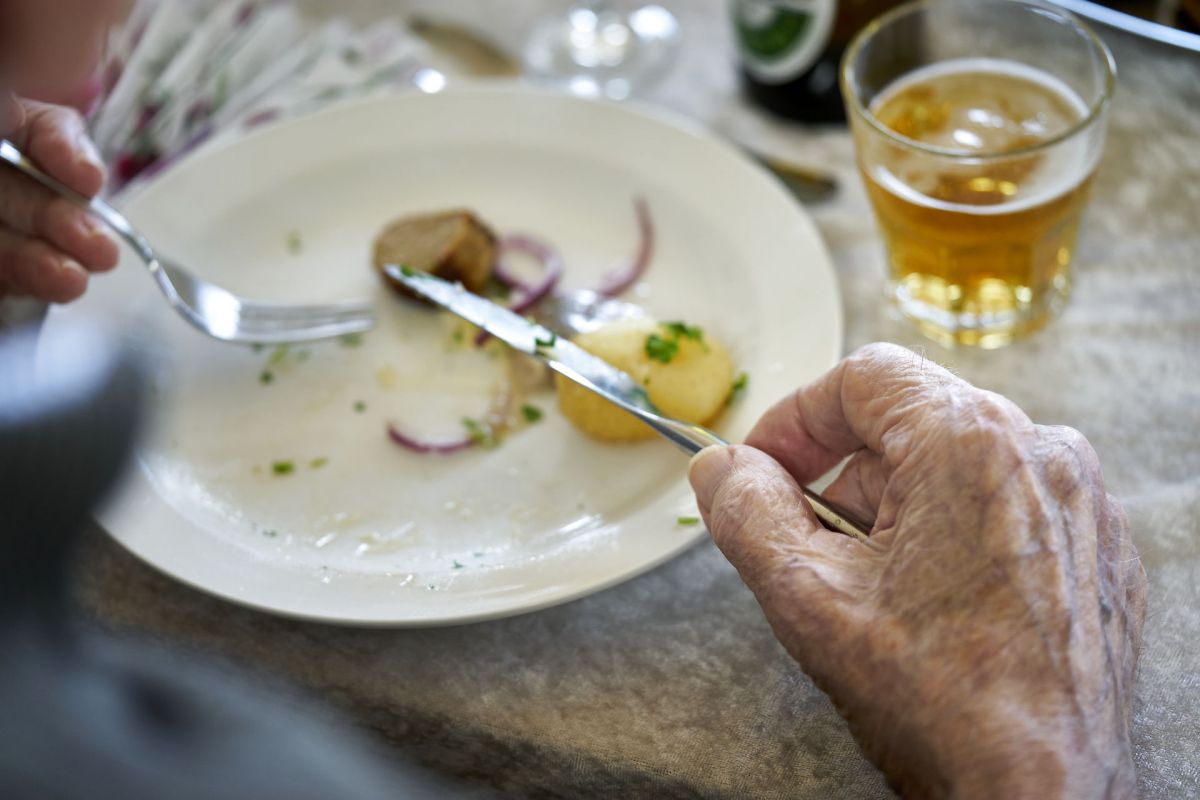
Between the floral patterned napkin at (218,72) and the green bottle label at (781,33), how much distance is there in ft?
1.88

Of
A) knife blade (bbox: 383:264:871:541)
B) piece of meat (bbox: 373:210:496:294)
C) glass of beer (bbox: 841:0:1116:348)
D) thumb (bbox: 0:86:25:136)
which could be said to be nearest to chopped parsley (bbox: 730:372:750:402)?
knife blade (bbox: 383:264:871:541)

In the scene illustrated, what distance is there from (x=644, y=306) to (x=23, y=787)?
1.02 meters

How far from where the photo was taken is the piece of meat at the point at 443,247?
1458 mm

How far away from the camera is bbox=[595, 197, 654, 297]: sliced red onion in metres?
1.48

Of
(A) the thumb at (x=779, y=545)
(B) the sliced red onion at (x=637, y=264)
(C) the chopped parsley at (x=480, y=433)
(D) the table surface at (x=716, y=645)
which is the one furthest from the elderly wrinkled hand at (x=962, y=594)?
(B) the sliced red onion at (x=637, y=264)

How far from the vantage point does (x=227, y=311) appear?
1.43 metres

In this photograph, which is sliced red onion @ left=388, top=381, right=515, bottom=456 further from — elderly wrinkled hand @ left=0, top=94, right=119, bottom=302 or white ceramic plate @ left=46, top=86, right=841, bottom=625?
elderly wrinkled hand @ left=0, top=94, right=119, bottom=302

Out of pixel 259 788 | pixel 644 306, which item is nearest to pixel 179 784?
pixel 259 788

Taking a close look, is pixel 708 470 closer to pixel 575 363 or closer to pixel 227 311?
pixel 575 363

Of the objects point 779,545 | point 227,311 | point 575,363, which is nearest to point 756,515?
point 779,545

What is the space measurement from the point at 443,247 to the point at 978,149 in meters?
0.69

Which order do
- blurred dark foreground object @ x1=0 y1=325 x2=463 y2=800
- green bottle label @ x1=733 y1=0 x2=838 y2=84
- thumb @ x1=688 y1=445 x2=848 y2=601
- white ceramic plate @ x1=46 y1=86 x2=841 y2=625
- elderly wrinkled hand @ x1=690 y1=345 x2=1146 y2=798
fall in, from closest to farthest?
blurred dark foreground object @ x1=0 y1=325 x2=463 y2=800 < elderly wrinkled hand @ x1=690 y1=345 x2=1146 y2=798 < thumb @ x1=688 y1=445 x2=848 y2=601 < white ceramic plate @ x1=46 y1=86 x2=841 y2=625 < green bottle label @ x1=733 y1=0 x2=838 y2=84

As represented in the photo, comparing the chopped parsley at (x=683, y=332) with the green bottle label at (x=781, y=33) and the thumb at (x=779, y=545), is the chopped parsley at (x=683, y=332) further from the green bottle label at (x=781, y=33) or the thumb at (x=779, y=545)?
the green bottle label at (x=781, y=33)

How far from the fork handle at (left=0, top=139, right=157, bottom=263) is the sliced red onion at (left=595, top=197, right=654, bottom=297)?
1.95ft
